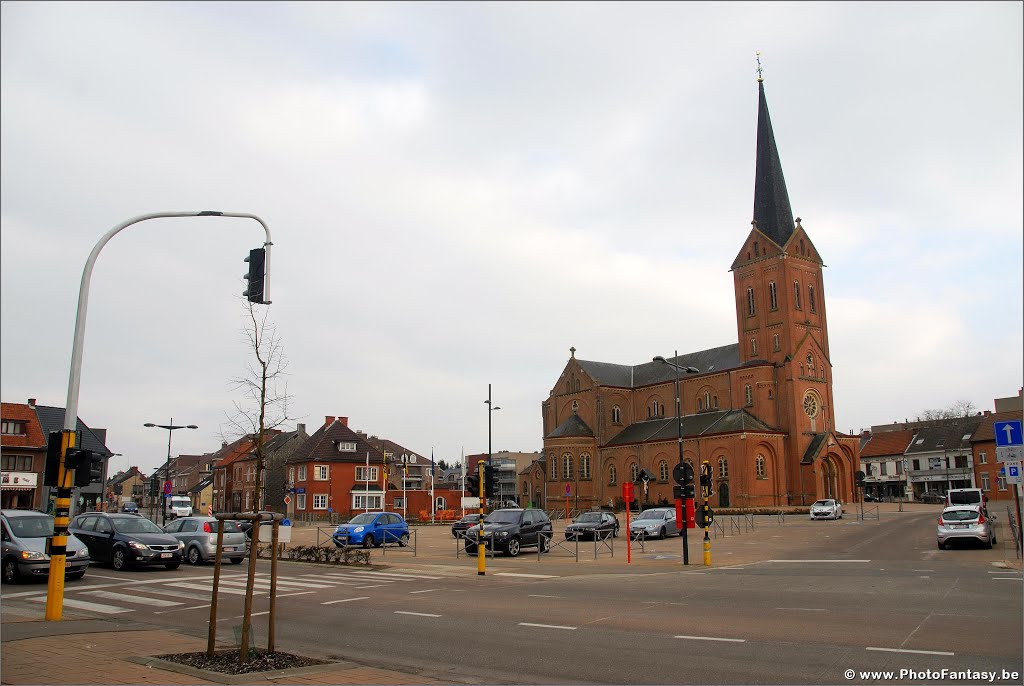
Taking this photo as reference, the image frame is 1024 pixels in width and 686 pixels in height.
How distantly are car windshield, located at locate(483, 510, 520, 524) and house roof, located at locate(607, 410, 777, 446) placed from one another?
41.8 meters

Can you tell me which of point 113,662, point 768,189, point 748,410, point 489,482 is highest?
point 768,189

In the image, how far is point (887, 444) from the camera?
107875 millimetres

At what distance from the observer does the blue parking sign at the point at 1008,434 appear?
55.9 ft

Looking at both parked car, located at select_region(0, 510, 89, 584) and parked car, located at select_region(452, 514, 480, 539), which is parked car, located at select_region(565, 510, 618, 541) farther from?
parked car, located at select_region(0, 510, 89, 584)

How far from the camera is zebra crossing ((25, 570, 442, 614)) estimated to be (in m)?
14.7

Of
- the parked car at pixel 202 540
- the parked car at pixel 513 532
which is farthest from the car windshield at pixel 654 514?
the parked car at pixel 202 540

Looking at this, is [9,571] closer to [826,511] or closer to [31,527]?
[31,527]

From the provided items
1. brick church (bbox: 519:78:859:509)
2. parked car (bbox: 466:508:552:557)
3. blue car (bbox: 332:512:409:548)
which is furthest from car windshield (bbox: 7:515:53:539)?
brick church (bbox: 519:78:859:509)

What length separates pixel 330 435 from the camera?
244 ft

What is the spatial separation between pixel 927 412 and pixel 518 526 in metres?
112

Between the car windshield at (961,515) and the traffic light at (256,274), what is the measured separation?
2633 cm

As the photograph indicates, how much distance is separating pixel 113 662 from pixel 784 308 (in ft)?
238

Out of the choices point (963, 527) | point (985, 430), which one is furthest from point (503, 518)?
point (985, 430)

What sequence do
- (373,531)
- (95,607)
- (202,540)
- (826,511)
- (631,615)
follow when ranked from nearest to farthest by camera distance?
(631,615), (95,607), (202,540), (373,531), (826,511)
